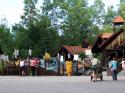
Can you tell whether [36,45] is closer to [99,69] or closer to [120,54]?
[120,54]

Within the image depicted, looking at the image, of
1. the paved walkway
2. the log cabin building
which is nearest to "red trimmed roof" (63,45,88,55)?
the log cabin building

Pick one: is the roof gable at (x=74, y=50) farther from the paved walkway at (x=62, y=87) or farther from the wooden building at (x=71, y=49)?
the paved walkway at (x=62, y=87)

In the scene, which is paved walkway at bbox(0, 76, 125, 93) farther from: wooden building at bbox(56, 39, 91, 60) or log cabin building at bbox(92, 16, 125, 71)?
wooden building at bbox(56, 39, 91, 60)

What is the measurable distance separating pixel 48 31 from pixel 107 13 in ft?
105

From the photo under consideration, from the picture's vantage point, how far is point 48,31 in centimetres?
8744

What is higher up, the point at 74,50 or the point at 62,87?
the point at 74,50

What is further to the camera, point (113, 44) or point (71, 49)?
point (71, 49)

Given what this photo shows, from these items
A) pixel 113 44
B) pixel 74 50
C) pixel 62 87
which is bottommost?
pixel 62 87

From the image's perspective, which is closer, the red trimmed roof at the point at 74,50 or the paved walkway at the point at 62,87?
the paved walkway at the point at 62,87

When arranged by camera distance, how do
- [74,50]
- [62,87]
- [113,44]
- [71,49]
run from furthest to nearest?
1. [71,49]
2. [74,50]
3. [113,44]
4. [62,87]

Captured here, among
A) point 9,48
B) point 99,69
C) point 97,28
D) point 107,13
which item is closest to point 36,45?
point 9,48

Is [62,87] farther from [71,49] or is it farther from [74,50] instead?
[71,49]

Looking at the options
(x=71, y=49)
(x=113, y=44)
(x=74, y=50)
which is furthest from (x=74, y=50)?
(x=113, y=44)

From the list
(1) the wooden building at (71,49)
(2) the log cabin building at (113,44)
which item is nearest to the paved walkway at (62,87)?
(2) the log cabin building at (113,44)
